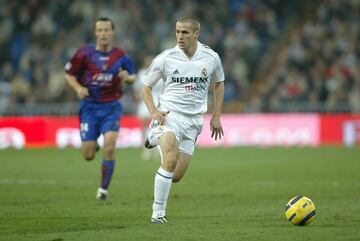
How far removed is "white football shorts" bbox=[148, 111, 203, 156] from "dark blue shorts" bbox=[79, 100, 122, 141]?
321 cm

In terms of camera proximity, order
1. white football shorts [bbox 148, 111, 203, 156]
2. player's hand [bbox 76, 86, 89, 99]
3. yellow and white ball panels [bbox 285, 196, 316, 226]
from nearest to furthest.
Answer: yellow and white ball panels [bbox 285, 196, 316, 226]
white football shorts [bbox 148, 111, 203, 156]
player's hand [bbox 76, 86, 89, 99]

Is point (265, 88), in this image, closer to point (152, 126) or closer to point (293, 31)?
point (293, 31)

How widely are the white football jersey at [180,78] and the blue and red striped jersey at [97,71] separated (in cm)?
334

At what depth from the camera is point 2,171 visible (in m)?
19.7

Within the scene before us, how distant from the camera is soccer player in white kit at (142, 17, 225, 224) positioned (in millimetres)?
10531

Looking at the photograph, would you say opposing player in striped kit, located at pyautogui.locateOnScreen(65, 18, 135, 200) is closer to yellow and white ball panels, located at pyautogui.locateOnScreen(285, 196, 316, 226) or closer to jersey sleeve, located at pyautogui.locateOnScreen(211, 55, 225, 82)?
jersey sleeve, located at pyautogui.locateOnScreen(211, 55, 225, 82)

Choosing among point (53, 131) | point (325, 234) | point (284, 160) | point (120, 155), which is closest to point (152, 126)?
point (325, 234)

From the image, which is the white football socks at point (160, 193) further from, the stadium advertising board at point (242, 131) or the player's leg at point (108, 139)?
the stadium advertising board at point (242, 131)

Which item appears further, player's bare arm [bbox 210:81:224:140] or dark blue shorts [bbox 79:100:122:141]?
dark blue shorts [bbox 79:100:122:141]

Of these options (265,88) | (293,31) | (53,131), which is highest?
(293,31)

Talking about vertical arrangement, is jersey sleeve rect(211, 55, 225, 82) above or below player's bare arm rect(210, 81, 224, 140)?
above

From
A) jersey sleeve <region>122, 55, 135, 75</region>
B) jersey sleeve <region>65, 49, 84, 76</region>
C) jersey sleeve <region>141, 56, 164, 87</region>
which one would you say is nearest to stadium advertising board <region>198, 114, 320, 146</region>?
jersey sleeve <region>122, 55, 135, 75</region>

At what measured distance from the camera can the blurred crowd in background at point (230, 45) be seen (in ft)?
99.0

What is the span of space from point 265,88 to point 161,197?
2166 cm
